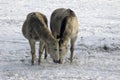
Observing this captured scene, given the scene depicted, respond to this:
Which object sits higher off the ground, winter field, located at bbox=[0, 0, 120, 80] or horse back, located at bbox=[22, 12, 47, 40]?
horse back, located at bbox=[22, 12, 47, 40]

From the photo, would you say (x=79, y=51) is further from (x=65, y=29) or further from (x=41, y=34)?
(x=41, y=34)

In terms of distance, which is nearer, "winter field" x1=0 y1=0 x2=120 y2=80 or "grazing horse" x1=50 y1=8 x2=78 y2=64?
"winter field" x1=0 y1=0 x2=120 y2=80

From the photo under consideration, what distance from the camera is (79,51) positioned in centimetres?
1153

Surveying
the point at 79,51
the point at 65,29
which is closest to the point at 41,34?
the point at 65,29

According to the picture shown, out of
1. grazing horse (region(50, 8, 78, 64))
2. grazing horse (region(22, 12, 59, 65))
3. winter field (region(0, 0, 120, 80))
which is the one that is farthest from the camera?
grazing horse (region(50, 8, 78, 64))

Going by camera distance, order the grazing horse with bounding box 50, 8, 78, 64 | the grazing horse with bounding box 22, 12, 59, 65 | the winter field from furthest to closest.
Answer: the grazing horse with bounding box 50, 8, 78, 64 < the grazing horse with bounding box 22, 12, 59, 65 < the winter field

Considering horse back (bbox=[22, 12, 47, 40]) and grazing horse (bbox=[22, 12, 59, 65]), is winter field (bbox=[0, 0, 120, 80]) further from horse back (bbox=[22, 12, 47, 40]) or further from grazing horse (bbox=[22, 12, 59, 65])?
horse back (bbox=[22, 12, 47, 40])

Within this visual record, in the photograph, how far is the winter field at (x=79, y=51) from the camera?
8.77 m

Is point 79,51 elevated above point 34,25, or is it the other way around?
point 34,25

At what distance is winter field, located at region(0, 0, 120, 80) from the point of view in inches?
345

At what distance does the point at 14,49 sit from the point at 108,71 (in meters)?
3.88

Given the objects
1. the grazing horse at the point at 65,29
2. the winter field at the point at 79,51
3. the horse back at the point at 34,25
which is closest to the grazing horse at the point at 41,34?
the horse back at the point at 34,25

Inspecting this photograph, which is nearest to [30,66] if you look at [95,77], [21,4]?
[95,77]

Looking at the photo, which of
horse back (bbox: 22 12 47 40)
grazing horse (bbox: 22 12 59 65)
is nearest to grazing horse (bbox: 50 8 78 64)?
grazing horse (bbox: 22 12 59 65)
